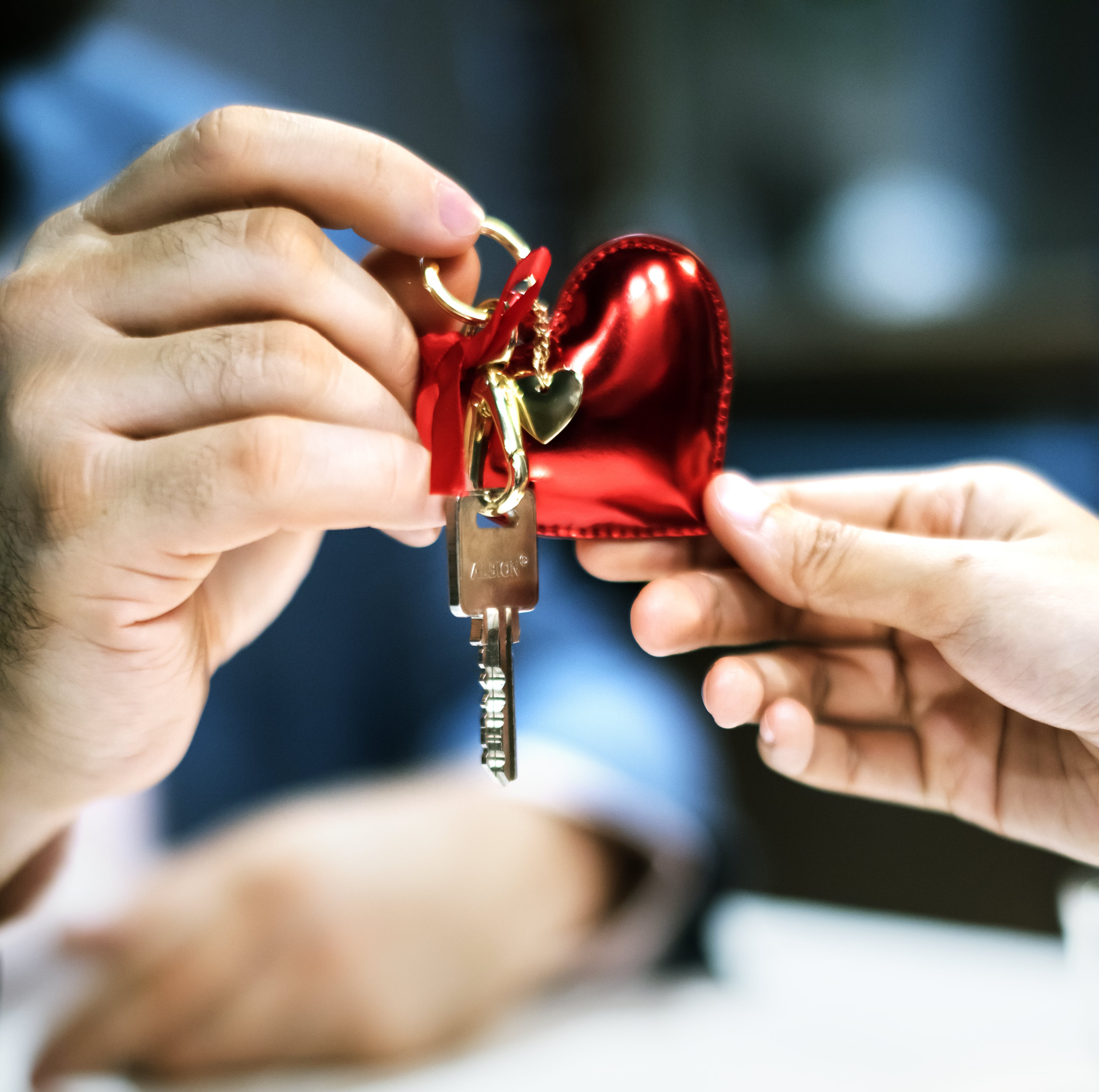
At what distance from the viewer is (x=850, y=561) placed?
0.50m

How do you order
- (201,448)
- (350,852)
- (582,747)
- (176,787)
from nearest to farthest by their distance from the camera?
(201,448)
(350,852)
(582,747)
(176,787)

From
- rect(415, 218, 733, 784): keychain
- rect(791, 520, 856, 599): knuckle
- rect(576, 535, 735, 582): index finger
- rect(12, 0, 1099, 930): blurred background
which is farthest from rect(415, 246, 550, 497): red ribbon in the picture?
rect(12, 0, 1099, 930): blurred background

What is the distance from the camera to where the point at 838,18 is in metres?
1.39

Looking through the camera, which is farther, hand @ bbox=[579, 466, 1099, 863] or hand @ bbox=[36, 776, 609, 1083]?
hand @ bbox=[36, 776, 609, 1083]

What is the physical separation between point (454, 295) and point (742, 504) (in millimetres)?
224

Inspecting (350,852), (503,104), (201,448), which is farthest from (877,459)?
(201,448)

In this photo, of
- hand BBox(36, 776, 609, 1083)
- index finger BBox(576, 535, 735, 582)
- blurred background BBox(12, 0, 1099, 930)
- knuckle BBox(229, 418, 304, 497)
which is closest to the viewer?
knuckle BBox(229, 418, 304, 497)

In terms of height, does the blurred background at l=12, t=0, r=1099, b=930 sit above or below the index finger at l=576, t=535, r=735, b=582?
above

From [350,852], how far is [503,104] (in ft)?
4.04

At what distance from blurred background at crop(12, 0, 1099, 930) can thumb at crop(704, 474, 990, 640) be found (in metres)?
0.86

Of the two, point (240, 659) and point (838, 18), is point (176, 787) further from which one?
point (838, 18)

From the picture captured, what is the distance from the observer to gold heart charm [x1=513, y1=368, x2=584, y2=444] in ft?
1.57

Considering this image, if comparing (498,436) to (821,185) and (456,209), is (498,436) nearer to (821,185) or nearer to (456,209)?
(456,209)

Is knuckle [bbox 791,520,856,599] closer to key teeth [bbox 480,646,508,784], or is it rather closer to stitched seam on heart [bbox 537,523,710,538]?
stitched seam on heart [bbox 537,523,710,538]
